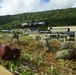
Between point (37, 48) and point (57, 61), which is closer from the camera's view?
point (57, 61)

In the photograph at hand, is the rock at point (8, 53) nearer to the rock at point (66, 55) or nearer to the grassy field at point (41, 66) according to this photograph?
the grassy field at point (41, 66)

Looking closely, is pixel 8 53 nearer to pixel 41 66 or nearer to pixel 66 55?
pixel 41 66

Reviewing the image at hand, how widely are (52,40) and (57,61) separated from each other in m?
5.96

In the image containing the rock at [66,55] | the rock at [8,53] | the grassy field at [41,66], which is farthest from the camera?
the rock at [66,55]

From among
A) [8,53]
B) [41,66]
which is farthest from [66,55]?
[8,53]

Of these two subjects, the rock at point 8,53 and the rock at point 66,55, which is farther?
the rock at point 66,55

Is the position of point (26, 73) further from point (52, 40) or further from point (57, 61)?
point (52, 40)

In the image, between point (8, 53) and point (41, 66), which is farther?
point (8, 53)

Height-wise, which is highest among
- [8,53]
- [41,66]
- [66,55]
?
[8,53]

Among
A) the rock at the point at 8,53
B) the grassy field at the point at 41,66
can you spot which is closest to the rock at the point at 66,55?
the grassy field at the point at 41,66

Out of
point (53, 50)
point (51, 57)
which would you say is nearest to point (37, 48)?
point (53, 50)

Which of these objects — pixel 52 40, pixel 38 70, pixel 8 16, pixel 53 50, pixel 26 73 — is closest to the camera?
pixel 26 73

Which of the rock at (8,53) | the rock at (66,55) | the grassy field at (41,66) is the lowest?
the grassy field at (41,66)

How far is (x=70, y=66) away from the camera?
9.02 meters
